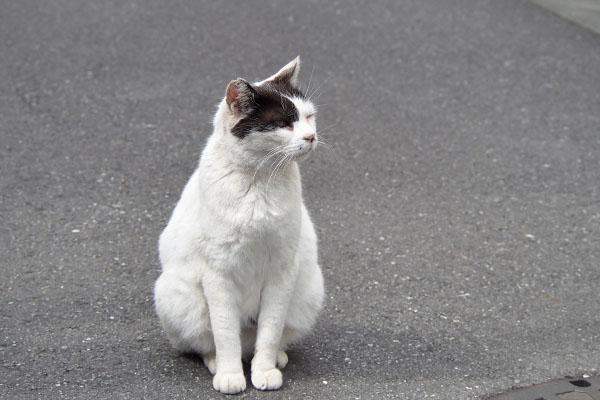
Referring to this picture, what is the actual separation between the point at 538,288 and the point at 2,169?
12.6 ft

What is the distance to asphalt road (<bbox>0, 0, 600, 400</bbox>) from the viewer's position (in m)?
3.64

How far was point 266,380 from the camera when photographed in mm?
3283

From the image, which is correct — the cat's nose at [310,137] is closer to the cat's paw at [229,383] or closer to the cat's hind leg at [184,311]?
the cat's hind leg at [184,311]

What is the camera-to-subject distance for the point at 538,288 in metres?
4.40

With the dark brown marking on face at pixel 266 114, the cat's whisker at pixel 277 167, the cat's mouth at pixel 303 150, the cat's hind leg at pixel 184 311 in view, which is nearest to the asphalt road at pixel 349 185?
the cat's hind leg at pixel 184 311

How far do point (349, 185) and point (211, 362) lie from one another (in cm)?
236

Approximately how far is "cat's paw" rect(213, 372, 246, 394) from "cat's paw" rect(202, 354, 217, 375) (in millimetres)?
159

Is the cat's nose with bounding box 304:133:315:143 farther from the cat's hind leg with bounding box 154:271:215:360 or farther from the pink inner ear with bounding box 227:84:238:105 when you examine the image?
the cat's hind leg with bounding box 154:271:215:360

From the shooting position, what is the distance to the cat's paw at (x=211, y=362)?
3.42m

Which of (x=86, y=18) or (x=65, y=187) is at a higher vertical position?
(x=86, y=18)

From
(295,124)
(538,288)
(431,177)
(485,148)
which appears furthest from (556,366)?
(485,148)

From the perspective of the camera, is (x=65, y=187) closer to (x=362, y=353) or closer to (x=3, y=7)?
(x=362, y=353)

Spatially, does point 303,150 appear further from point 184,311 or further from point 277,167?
point 184,311

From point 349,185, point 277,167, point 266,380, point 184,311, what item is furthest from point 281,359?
point 349,185
